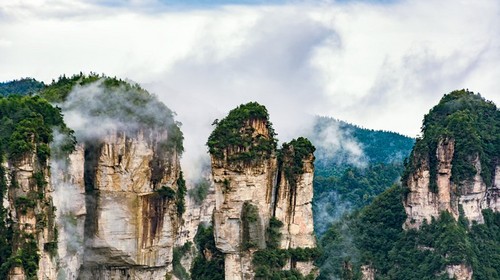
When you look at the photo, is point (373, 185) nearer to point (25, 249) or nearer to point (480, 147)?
point (480, 147)

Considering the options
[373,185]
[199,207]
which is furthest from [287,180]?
[373,185]

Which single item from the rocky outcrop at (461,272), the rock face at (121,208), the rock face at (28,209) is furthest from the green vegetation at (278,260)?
the rocky outcrop at (461,272)

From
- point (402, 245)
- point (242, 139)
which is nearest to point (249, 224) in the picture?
point (242, 139)

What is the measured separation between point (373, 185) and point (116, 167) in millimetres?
63881

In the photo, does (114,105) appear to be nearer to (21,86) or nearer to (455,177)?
(455,177)

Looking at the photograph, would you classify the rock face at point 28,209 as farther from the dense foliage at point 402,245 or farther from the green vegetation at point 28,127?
the dense foliage at point 402,245

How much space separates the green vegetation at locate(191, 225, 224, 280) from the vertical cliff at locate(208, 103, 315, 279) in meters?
1.00

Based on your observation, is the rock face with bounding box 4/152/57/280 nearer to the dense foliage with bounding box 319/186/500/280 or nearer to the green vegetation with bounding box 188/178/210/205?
the green vegetation with bounding box 188/178/210/205

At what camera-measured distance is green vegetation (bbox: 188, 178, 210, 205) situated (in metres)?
84.8

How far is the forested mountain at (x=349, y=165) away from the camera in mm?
113375

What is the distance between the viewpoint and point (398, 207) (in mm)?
85750

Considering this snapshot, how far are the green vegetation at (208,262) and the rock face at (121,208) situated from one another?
6.45 m

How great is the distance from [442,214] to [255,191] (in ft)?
69.3

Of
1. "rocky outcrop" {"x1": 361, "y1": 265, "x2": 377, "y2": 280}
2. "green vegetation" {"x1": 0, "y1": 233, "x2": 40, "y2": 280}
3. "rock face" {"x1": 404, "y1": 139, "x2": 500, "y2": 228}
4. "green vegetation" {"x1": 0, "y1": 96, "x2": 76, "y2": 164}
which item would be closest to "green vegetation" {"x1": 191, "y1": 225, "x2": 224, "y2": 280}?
"green vegetation" {"x1": 0, "y1": 96, "x2": 76, "y2": 164}
